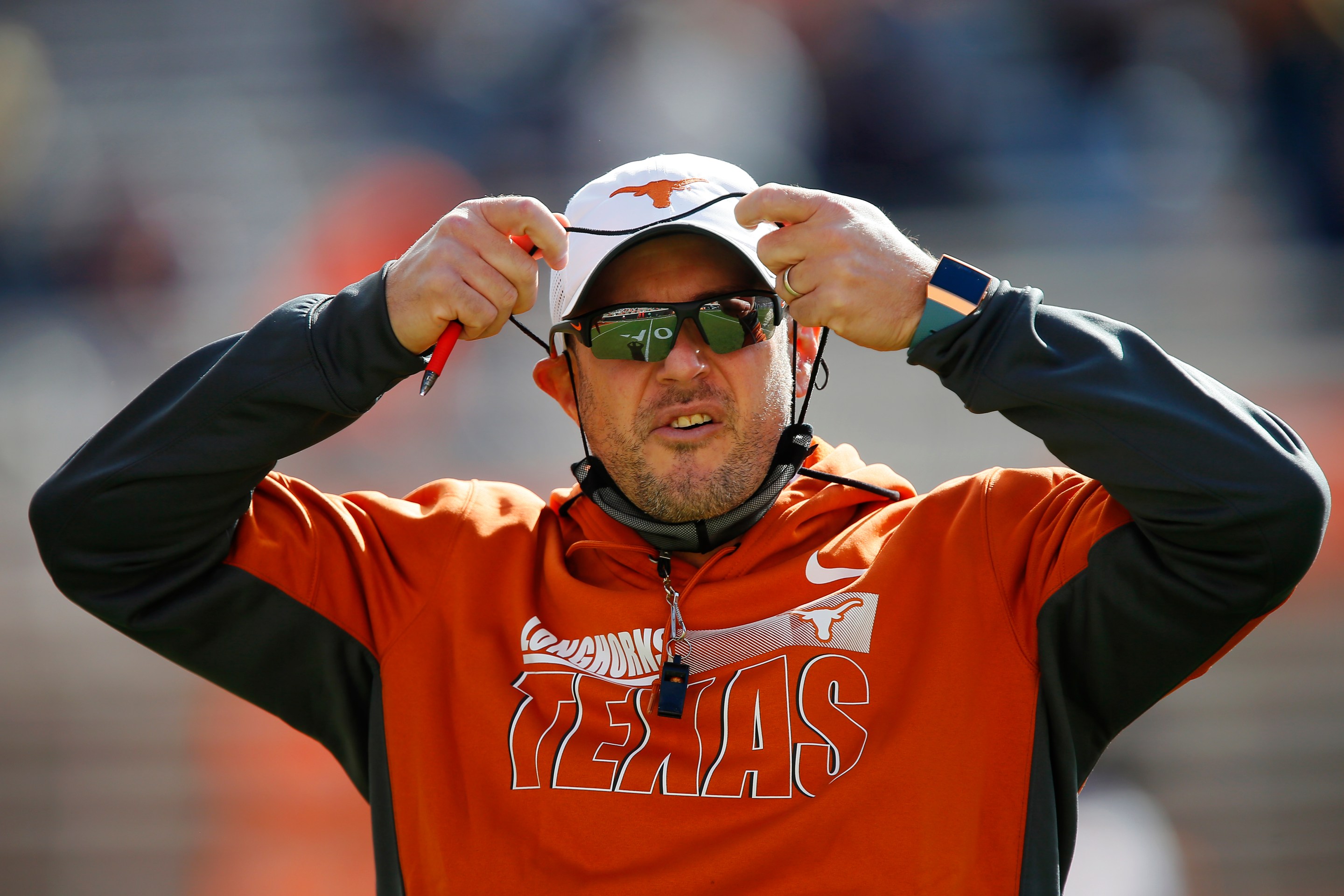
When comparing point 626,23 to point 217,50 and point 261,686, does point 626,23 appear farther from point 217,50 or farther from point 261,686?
point 261,686

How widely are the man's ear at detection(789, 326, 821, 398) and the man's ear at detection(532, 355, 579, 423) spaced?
0.40 metres

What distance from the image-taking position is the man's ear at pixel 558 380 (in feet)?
6.46

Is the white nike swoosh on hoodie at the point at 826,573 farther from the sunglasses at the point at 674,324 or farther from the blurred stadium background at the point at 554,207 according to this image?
the blurred stadium background at the point at 554,207

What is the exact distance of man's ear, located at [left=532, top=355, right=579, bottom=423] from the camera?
1970 millimetres

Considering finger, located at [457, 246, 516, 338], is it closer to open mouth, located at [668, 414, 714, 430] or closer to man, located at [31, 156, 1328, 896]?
man, located at [31, 156, 1328, 896]

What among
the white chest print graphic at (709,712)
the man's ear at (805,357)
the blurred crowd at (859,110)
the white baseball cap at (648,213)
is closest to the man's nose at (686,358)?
the white baseball cap at (648,213)

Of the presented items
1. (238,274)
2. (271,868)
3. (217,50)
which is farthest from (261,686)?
(217,50)

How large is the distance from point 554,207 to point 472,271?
11.3 feet

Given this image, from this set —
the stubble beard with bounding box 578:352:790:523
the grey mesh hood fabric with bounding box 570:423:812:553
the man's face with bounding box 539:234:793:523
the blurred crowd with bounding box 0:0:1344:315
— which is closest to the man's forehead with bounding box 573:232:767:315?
the man's face with bounding box 539:234:793:523

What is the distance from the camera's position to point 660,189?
1.81 m

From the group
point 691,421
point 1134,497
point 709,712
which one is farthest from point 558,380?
point 1134,497

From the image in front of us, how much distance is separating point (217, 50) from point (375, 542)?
15.4ft

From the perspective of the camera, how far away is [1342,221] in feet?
14.3

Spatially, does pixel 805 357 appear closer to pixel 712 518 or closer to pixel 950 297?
pixel 712 518
